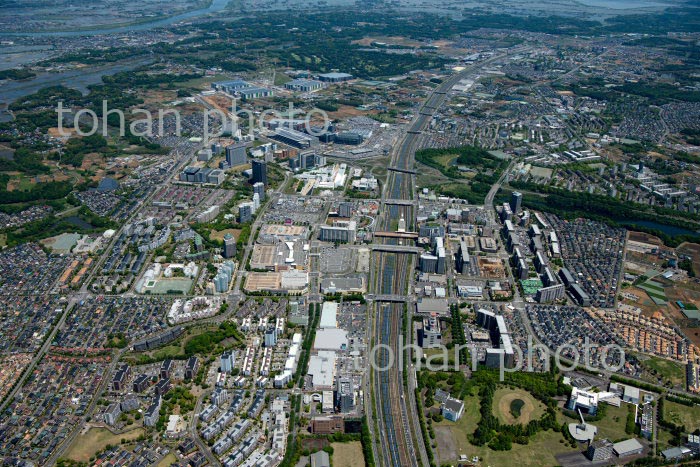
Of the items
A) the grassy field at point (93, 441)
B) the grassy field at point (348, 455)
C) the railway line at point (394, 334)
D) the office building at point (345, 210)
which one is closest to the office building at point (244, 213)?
the office building at point (345, 210)

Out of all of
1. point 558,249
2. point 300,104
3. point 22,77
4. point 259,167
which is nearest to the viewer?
point 558,249

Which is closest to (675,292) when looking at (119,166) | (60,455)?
(60,455)

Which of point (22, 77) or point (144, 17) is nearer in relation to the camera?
point (22, 77)

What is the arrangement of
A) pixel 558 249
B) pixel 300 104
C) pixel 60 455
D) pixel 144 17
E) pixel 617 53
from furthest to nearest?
pixel 144 17
pixel 617 53
pixel 300 104
pixel 558 249
pixel 60 455

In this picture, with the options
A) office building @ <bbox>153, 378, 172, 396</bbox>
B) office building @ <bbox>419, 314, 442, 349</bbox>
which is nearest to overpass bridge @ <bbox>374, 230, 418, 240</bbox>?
office building @ <bbox>419, 314, 442, 349</bbox>

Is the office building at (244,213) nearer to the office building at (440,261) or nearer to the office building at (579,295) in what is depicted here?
the office building at (440,261)

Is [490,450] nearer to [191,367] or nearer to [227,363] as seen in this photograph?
[227,363]

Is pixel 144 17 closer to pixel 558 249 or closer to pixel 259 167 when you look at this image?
pixel 259 167
